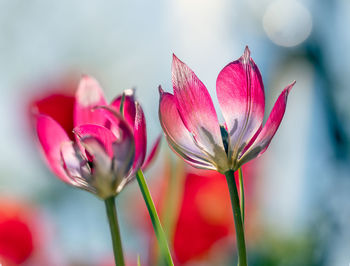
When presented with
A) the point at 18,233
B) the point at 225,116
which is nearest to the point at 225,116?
the point at 225,116

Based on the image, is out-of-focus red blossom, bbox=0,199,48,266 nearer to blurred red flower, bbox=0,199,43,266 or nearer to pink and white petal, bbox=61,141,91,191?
blurred red flower, bbox=0,199,43,266

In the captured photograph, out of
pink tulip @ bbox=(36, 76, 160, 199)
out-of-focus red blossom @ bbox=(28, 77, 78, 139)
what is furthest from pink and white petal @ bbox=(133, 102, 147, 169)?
out-of-focus red blossom @ bbox=(28, 77, 78, 139)

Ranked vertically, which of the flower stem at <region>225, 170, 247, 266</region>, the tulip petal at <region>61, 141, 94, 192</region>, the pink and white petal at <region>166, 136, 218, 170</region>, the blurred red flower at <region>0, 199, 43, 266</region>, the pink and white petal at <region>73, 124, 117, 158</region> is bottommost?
the blurred red flower at <region>0, 199, 43, 266</region>

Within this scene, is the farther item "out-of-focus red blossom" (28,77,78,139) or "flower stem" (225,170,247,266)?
"out-of-focus red blossom" (28,77,78,139)

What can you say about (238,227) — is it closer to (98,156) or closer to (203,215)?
(98,156)

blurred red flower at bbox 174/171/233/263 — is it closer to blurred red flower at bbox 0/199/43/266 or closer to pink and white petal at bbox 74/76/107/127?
blurred red flower at bbox 0/199/43/266

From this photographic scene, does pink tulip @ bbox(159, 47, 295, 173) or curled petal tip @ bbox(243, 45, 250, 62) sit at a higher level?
curled petal tip @ bbox(243, 45, 250, 62)

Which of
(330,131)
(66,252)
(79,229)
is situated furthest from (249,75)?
(330,131)
